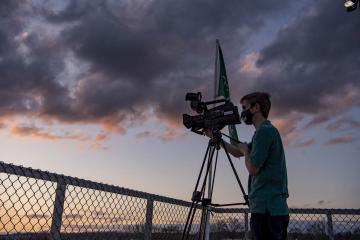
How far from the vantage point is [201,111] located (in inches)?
164

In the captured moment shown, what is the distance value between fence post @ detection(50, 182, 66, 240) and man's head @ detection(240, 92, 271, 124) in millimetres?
1907

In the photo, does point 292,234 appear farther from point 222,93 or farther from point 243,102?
point 243,102

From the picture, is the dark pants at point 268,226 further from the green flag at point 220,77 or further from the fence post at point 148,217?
the green flag at point 220,77

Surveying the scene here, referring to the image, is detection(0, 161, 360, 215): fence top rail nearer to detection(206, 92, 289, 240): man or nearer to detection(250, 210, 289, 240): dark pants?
detection(206, 92, 289, 240): man

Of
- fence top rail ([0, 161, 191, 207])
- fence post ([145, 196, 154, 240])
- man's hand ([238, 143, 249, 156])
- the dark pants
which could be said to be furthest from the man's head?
fence post ([145, 196, 154, 240])

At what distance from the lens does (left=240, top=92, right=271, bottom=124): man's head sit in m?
3.69

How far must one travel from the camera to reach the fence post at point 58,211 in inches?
134

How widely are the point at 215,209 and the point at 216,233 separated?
44cm

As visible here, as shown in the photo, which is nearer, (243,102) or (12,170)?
(12,170)

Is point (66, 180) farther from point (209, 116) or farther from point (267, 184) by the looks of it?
point (267, 184)

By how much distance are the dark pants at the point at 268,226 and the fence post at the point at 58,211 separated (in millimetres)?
1769

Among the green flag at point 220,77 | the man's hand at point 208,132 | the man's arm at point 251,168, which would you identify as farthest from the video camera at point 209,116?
the green flag at point 220,77

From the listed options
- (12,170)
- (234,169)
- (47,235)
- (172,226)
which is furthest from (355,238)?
(12,170)

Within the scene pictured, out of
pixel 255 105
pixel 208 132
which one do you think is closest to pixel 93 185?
pixel 208 132
